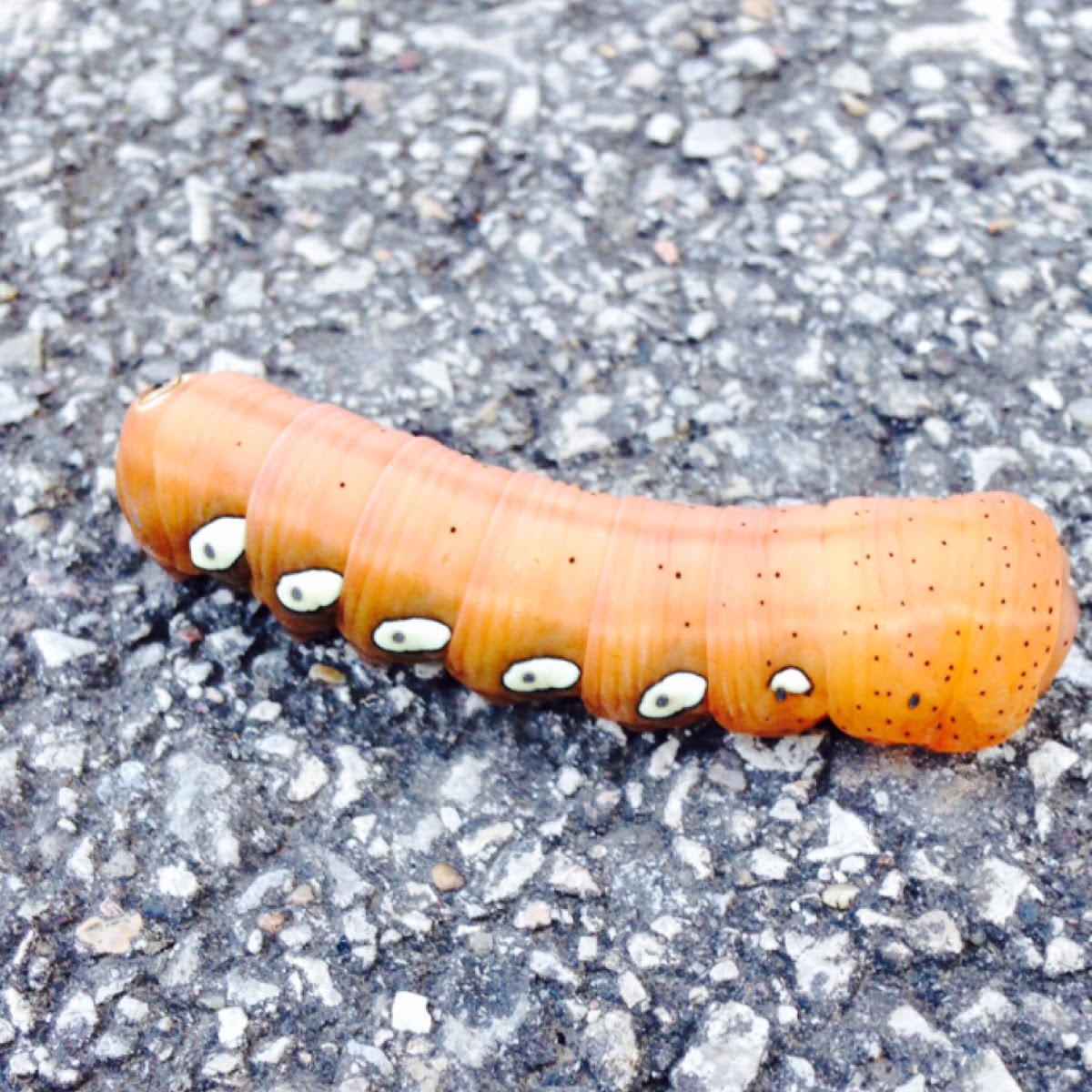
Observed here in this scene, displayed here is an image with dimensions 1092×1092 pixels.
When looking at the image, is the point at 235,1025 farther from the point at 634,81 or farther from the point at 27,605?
the point at 634,81

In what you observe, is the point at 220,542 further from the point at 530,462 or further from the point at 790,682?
the point at 790,682

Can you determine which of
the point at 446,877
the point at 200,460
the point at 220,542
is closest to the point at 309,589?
the point at 220,542

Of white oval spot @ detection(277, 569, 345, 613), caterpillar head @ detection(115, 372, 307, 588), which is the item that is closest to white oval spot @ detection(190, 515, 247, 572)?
caterpillar head @ detection(115, 372, 307, 588)

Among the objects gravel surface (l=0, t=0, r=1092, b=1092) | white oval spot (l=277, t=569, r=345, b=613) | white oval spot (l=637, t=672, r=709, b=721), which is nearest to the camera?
gravel surface (l=0, t=0, r=1092, b=1092)

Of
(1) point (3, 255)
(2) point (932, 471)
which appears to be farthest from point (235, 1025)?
(1) point (3, 255)

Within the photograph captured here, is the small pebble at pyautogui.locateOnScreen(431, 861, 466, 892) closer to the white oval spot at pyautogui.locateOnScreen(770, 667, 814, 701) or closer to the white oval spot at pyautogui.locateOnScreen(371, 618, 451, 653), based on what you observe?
the white oval spot at pyautogui.locateOnScreen(371, 618, 451, 653)

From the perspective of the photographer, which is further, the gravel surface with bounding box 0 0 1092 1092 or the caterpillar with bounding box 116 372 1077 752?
the caterpillar with bounding box 116 372 1077 752
